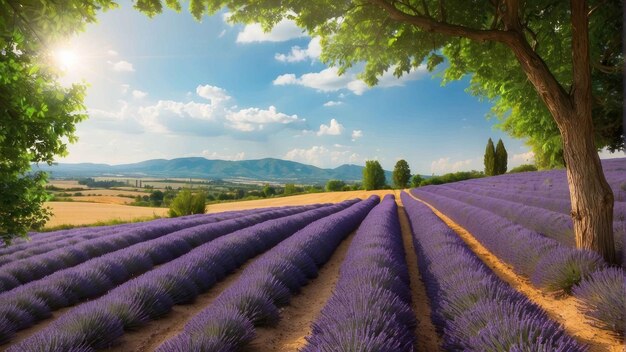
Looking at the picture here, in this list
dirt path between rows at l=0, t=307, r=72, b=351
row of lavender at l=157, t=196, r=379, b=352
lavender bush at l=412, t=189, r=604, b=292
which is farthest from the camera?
lavender bush at l=412, t=189, r=604, b=292

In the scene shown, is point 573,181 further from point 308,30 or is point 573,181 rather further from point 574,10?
point 308,30

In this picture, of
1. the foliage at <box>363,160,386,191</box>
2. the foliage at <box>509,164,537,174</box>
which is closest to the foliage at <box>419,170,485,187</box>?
the foliage at <box>509,164,537,174</box>

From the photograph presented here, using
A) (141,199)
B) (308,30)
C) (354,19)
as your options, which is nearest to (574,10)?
(354,19)

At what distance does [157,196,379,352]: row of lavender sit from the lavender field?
0.02m

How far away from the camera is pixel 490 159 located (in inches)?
1994

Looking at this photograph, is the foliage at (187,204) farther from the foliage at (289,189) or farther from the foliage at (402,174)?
the foliage at (402,174)

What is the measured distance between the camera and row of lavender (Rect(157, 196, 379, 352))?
9.84ft

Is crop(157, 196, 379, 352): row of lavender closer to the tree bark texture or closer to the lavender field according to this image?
the lavender field

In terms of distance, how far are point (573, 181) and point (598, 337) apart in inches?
87.2

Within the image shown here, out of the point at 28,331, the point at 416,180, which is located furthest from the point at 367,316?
the point at 416,180

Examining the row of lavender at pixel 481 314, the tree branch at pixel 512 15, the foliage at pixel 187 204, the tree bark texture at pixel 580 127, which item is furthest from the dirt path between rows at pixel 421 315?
the foliage at pixel 187 204

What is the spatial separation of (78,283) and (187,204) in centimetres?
1652

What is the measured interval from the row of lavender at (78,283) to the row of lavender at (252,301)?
8.28 ft

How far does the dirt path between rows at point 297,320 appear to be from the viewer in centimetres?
358
